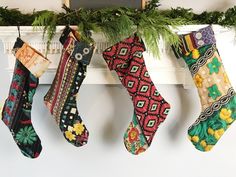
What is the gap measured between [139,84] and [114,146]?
0.35 metres

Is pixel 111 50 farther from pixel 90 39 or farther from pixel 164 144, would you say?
pixel 164 144

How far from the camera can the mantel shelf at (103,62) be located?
1.19 meters

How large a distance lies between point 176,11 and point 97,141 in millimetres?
611

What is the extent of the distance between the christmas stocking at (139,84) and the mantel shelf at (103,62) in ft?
0.26

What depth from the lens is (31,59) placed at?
1139mm

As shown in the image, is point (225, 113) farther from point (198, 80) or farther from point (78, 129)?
point (78, 129)

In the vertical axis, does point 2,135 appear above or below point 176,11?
below

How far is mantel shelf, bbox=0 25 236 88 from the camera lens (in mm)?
1187

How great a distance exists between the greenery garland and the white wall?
0.56 ft

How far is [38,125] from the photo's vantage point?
1374 mm

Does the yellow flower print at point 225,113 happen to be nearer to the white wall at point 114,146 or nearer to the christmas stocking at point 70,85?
the white wall at point 114,146

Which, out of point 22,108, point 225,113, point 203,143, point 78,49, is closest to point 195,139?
point 203,143

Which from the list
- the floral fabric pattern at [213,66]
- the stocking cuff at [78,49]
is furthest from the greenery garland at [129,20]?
→ the floral fabric pattern at [213,66]

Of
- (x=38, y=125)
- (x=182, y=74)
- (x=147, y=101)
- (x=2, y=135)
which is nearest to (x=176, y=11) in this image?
(x=182, y=74)
